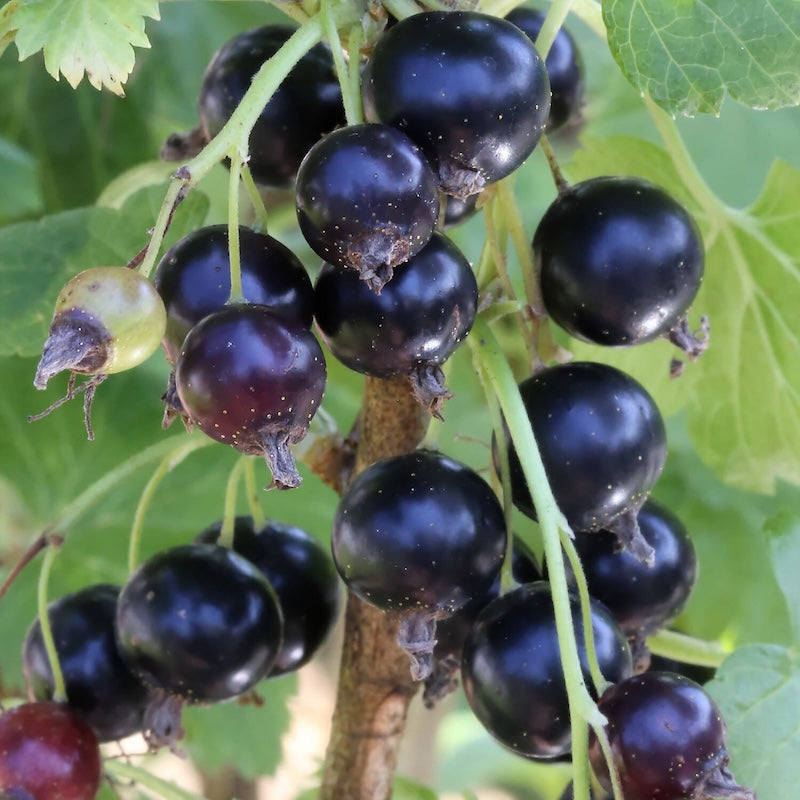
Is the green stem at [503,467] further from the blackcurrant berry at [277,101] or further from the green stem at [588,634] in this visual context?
the blackcurrant berry at [277,101]

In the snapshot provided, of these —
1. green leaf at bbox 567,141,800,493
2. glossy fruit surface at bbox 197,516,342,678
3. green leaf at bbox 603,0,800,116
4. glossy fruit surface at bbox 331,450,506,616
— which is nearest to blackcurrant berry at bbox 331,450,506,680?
glossy fruit surface at bbox 331,450,506,616

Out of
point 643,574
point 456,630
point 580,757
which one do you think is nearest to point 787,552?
point 643,574

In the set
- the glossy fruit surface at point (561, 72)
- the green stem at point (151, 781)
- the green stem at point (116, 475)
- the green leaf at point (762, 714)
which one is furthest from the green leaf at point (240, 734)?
the glossy fruit surface at point (561, 72)

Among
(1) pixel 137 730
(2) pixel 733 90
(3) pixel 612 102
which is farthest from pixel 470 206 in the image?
(3) pixel 612 102

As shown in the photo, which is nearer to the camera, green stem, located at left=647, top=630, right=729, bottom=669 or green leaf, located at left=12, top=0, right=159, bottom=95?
green leaf, located at left=12, top=0, right=159, bottom=95

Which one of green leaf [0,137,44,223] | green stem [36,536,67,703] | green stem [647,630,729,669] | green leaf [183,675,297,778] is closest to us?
green stem [36,536,67,703]

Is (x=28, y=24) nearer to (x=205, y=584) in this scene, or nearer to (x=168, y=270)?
(x=168, y=270)

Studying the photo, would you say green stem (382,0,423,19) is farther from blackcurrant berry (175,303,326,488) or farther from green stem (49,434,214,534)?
green stem (49,434,214,534)
